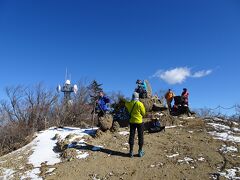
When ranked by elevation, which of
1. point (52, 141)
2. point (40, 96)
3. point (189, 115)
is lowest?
point (52, 141)

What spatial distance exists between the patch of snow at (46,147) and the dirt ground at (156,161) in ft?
2.87

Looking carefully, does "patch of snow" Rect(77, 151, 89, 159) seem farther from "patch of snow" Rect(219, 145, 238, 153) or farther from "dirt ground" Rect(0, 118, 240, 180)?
"patch of snow" Rect(219, 145, 238, 153)

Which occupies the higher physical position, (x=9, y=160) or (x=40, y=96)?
(x=40, y=96)

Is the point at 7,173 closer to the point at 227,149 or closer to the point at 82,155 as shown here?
the point at 82,155

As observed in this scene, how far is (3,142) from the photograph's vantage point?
16859 mm

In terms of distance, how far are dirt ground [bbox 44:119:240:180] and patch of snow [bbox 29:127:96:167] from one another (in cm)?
87

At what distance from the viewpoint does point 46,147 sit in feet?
43.9

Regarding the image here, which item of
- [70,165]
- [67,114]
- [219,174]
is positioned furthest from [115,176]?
[67,114]

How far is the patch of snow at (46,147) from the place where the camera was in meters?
12.0

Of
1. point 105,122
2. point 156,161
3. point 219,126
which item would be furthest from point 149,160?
point 219,126

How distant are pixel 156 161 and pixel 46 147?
5217 millimetres

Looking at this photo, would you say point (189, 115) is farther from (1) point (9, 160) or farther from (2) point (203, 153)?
(1) point (9, 160)

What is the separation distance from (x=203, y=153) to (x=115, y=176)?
3403 mm

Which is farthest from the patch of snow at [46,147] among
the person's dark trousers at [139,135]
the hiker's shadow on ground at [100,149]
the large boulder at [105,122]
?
the person's dark trousers at [139,135]
